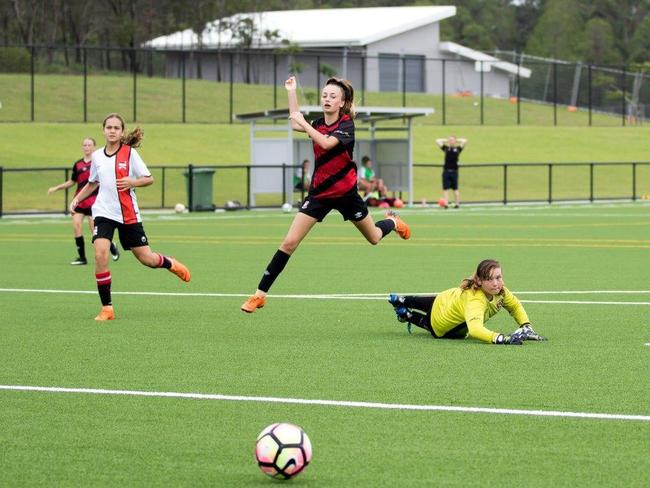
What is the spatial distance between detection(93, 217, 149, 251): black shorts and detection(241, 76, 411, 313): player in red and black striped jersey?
1.56 m

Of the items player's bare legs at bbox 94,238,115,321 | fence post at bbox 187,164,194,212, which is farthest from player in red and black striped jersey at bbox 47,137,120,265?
fence post at bbox 187,164,194,212

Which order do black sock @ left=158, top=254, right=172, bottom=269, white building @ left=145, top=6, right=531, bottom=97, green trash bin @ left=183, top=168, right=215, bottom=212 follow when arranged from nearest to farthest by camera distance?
black sock @ left=158, top=254, right=172, bottom=269
green trash bin @ left=183, top=168, right=215, bottom=212
white building @ left=145, top=6, right=531, bottom=97

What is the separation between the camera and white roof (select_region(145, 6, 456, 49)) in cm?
7075

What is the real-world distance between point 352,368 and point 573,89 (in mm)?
65853

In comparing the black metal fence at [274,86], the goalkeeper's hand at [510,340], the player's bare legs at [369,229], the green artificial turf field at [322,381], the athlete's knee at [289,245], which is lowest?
the green artificial turf field at [322,381]

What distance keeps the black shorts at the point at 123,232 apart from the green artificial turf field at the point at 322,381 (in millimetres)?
722

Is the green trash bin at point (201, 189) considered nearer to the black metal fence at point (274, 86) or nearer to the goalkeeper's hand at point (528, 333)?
the black metal fence at point (274, 86)

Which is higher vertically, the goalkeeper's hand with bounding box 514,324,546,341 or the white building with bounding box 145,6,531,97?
the white building with bounding box 145,6,531,97

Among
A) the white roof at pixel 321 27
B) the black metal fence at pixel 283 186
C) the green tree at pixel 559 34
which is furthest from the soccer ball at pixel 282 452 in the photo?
the green tree at pixel 559 34

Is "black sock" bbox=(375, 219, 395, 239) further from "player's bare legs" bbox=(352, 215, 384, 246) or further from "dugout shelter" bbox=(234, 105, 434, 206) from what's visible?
"dugout shelter" bbox=(234, 105, 434, 206)

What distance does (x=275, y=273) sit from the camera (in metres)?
11.7

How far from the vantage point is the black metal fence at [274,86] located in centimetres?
5572

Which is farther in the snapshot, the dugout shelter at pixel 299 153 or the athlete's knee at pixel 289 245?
the dugout shelter at pixel 299 153

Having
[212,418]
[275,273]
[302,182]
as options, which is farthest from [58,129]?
[212,418]
